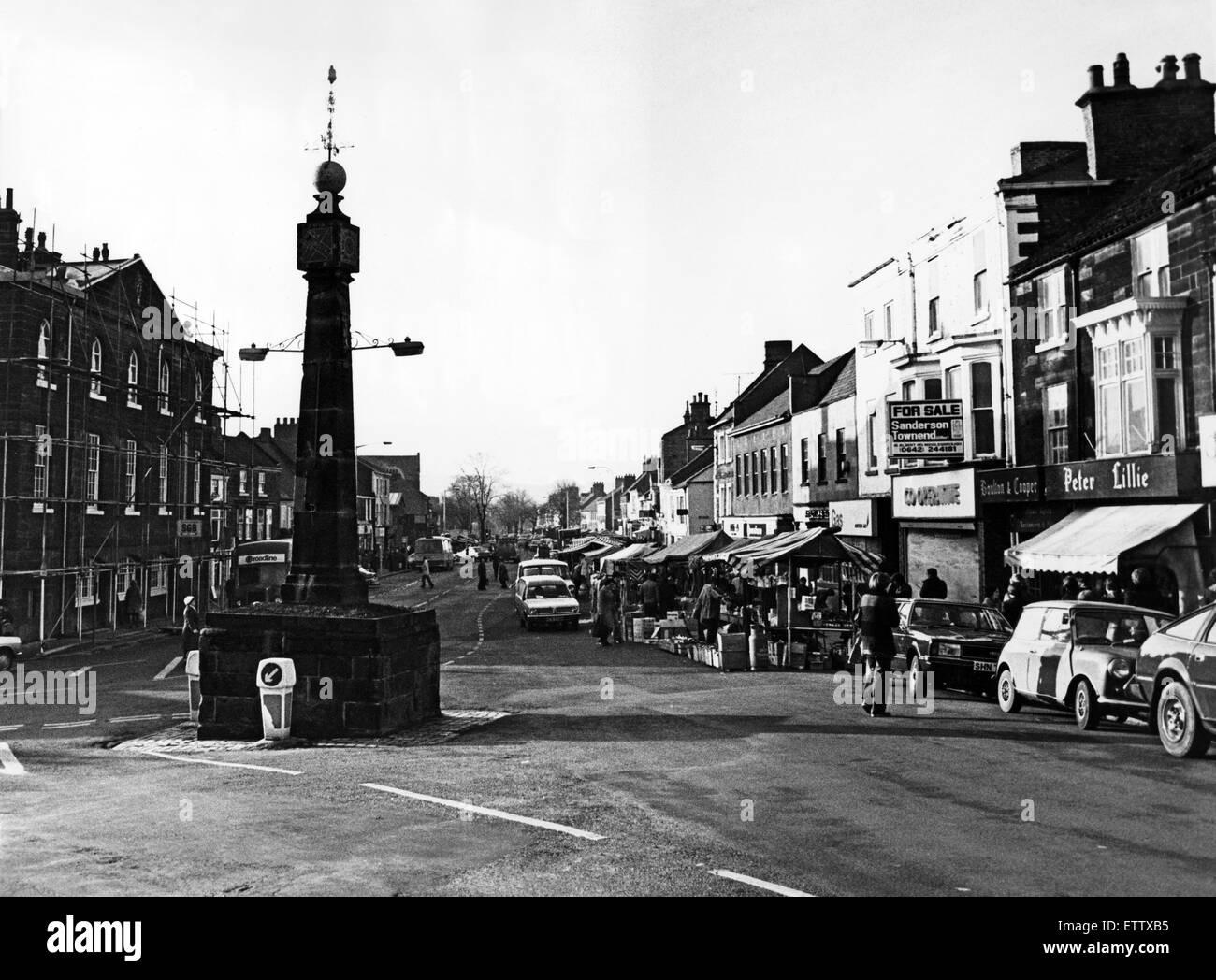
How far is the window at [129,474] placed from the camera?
3638cm

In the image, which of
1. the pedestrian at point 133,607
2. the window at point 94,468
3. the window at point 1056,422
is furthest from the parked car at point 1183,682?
the pedestrian at point 133,607

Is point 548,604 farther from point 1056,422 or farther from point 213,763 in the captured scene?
point 213,763

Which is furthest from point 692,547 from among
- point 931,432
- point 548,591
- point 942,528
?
point 931,432

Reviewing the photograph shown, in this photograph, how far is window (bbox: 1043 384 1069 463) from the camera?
73.7ft

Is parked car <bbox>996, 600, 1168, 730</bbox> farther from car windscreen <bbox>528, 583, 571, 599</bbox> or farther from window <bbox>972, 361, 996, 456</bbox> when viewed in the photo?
car windscreen <bbox>528, 583, 571, 599</bbox>

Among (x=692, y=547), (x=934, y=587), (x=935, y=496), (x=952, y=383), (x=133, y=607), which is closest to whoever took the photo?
(x=934, y=587)

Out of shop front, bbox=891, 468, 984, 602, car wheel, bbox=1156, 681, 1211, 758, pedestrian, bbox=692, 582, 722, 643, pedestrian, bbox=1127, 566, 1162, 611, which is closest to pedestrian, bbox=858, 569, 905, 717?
car wheel, bbox=1156, 681, 1211, 758

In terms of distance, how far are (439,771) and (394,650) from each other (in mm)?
3086

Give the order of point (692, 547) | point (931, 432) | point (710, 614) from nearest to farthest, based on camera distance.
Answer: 1. point (710, 614)
2. point (931, 432)
3. point (692, 547)

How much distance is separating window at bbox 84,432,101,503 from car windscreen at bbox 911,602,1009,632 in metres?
26.8

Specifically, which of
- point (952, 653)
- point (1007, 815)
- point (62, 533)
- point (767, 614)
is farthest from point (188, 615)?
point (1007, 815)

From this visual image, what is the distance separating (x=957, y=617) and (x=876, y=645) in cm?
398

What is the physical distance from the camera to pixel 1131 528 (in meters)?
18.1

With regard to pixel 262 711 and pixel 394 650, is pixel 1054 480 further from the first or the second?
pixel 262 711
